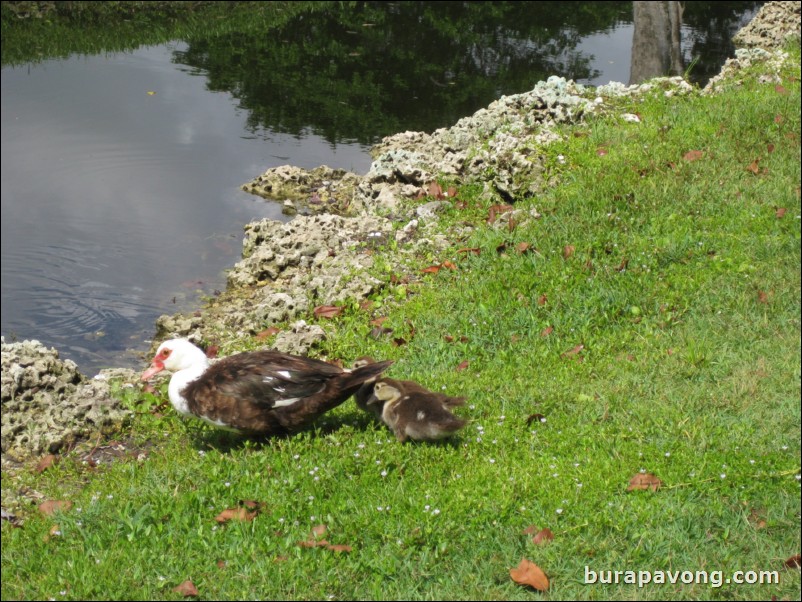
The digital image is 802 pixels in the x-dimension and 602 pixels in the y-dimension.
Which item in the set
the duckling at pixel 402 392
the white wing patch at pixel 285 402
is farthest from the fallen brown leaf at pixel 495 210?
the white wing patch at pixel 285 402

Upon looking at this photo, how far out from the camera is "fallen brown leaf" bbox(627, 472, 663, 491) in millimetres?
5684

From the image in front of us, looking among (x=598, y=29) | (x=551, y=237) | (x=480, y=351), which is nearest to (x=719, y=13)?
(x=598, y=29)

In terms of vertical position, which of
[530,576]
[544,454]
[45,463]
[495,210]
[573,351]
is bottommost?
[45,463]

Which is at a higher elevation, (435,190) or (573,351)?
(435,190)

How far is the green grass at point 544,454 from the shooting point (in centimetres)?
515

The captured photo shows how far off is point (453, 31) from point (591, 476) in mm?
18498

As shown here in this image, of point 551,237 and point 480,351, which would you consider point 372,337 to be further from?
point 551,237

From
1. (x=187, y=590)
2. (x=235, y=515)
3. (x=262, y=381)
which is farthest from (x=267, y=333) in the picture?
(x=187, y=590)

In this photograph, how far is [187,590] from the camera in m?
4.97

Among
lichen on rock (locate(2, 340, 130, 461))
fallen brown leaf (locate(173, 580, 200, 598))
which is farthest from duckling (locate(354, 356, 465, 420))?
fallen brown leaf (locate(173, 580, 200, 598))

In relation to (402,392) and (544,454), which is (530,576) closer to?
(544,454)

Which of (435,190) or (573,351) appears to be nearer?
(573,351)

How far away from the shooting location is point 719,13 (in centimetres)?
2644

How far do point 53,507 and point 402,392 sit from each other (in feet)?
7.51
